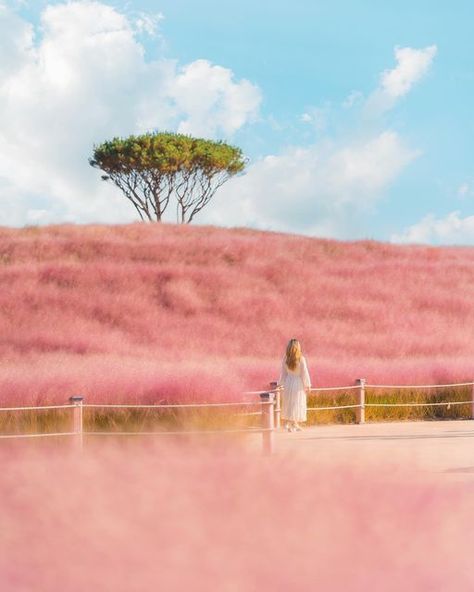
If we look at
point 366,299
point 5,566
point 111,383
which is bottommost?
point 5,566

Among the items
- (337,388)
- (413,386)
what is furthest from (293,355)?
(413,386)

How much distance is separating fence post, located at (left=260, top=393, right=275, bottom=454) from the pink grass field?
5.06 meters

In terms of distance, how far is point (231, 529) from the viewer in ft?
29.8

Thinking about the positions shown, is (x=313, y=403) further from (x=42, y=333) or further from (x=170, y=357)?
(x=42, y=333)

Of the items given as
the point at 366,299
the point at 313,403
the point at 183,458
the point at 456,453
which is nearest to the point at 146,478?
the point at 183,458

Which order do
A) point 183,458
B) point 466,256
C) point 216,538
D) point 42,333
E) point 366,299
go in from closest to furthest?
point 216,538 < point 183,458 < point 42,333 < point 366,299 < point 466,256

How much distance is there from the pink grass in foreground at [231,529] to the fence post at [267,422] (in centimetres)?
155

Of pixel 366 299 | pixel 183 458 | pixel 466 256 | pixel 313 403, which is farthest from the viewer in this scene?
pixel 466 256

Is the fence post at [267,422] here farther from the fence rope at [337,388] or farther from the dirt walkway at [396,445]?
the fence rope at [337,388]

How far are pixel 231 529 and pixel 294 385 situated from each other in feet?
30.9

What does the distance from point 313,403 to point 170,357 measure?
8.27 meters

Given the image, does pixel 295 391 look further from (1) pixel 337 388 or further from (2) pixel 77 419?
(2) pixel 77 419

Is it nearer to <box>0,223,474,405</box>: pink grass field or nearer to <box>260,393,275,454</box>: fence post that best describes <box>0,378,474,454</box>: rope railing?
<box>260,393,275,454</box>: fence post

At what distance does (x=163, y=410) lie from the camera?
16953mm
